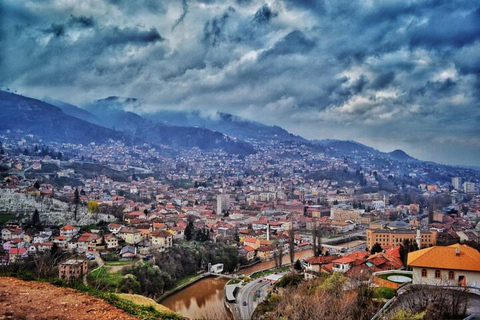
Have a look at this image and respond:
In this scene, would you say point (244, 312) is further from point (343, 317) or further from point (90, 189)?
point (90, 189)

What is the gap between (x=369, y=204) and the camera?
45.2 meters

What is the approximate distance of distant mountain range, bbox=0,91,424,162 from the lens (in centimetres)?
8331

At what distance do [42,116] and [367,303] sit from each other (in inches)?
3736

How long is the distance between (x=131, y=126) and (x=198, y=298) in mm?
115671

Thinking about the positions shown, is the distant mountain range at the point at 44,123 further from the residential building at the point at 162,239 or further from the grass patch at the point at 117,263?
the grass patch at the point at 117,263

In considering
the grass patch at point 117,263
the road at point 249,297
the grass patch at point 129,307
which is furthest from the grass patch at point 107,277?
the grass patch at point 129,307

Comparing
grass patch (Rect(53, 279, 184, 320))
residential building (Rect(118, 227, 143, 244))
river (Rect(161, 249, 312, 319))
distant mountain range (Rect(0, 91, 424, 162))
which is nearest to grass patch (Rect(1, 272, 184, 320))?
grass patch (Rect(53, 279, 184, 320))

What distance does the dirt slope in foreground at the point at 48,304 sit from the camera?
3.74 metres

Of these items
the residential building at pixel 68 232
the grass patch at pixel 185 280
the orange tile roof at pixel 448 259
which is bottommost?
the grass patch at pixel 185 280

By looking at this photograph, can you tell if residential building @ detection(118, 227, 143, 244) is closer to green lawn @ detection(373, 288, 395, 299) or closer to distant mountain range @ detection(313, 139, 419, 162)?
green lawn @ detection(373, 288, 395, 299)

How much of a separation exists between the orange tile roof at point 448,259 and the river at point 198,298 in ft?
23.2

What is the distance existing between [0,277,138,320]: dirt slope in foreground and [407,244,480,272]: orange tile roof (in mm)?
4952

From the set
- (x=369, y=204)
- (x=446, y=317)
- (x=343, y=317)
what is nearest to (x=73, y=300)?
(x=343, y=317)

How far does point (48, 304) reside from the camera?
401 centimetres
